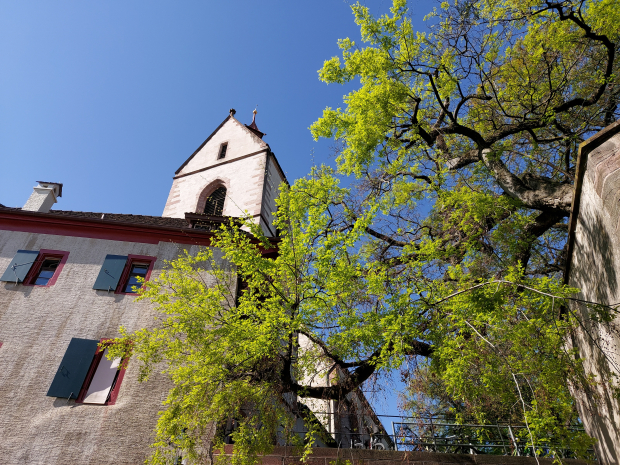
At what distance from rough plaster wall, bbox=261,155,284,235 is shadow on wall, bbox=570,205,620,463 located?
1103 cm

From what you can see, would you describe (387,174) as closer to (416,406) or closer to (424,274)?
(424,274)

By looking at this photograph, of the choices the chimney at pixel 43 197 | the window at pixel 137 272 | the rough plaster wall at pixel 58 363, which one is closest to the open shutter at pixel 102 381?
the rough plaster wall at pixel 58 363

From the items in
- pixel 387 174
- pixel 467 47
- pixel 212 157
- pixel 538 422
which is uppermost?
pixel 212 157

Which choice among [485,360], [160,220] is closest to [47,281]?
[160,220]

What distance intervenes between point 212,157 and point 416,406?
16881mm

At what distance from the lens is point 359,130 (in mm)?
10180

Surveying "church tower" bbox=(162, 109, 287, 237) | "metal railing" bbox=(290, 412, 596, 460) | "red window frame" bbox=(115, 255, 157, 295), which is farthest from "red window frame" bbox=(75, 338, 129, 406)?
"church tower" bbox=(162, 109, 287, 237)

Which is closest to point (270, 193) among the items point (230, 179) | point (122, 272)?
point (230, 179)

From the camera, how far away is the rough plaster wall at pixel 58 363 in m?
8.80

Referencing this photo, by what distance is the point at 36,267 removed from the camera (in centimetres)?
1193

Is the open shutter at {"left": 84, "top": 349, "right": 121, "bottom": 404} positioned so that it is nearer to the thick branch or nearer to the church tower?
the church tower

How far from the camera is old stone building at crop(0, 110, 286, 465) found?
29.3 feet

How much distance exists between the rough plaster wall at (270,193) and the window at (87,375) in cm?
809

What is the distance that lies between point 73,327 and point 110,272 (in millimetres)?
1742
